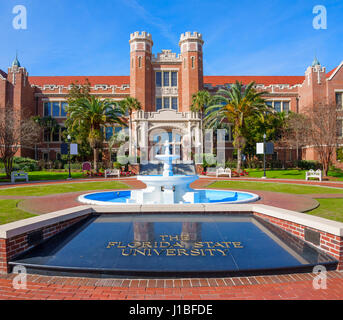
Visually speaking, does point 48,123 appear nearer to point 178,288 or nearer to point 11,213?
point 11,213

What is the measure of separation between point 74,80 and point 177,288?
53.2 m

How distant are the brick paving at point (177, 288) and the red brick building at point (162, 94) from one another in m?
30.8

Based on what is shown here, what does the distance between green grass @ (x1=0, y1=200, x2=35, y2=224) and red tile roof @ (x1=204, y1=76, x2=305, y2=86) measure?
4461cm

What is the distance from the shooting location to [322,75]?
38.3 metres

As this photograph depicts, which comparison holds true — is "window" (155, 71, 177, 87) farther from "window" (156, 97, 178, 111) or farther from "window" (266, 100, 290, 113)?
"window" (266, 100, 290, 113)

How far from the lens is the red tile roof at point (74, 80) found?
48.8m

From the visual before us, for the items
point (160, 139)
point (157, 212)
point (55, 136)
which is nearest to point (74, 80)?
point (55, 136)

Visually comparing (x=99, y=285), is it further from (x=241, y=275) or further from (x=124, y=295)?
(x=241, y=275)

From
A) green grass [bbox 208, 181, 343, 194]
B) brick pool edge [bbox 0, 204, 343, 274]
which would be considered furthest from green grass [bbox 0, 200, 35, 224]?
green grass [bbox 208, 181, 343, 194]

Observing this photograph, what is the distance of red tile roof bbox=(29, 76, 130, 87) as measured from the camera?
4878 centimetres

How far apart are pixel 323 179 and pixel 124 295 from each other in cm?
2431

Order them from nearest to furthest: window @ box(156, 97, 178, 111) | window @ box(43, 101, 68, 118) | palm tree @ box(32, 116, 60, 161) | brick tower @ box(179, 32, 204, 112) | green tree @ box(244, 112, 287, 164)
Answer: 1. green tree @ box(244, 112, 287, 164)
2. palm tree @ box(32, 116, 60, 161)
3. brick tower @ box(179, 32, 204, 112)
4. window @ box(156, 97, 178, 111)
5. window @ box(43, 101, 68, 118)

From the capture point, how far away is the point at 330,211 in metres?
8.48
